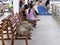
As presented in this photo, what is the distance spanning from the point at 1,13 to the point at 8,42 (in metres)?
7.75

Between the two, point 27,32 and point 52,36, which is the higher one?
point 27,32

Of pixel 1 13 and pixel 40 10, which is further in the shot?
pixel 40 10

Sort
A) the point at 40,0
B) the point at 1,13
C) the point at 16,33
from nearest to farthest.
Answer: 1. the point at 16,33
2. the point at 1,13
3. the point at 40,0

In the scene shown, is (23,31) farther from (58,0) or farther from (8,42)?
(58,0)

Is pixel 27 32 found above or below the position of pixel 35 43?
above

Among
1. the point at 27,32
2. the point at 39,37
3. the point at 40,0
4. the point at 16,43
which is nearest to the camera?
the point at 27,32

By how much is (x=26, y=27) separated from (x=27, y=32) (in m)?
0.41

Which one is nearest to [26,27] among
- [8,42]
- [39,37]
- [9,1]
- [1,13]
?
[8,42]

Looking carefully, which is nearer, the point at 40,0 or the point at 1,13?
the point at 1,13

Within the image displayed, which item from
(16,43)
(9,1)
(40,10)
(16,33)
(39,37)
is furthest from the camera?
(9,1)

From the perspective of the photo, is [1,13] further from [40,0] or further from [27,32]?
[27,32]

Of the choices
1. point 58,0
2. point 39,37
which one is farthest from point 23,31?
point 58,0

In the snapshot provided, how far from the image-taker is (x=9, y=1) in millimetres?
16812

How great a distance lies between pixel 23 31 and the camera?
505cm
